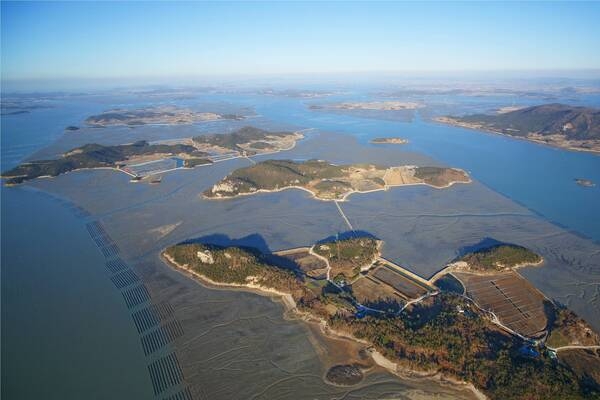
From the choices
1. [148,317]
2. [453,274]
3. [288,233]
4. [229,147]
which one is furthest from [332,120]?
[148,317]

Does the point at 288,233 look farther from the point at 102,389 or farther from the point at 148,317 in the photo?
the point at 102,389

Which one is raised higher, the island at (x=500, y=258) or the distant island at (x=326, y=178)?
the distant island at (x=326, y=178)

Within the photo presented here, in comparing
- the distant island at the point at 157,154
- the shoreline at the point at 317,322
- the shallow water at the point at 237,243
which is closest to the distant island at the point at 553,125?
the shallow water at the point at 237,243

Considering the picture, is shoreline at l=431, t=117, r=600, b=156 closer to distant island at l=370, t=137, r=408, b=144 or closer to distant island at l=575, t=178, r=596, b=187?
distant island at l=575, t=178, r=596, b=187

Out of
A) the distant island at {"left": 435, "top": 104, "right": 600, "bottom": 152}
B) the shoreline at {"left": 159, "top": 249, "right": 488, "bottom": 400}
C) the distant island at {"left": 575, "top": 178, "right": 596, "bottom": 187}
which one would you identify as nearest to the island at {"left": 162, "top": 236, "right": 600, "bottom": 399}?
the shoreline at {"left": 159, "top": 249, "right": 488, "bottom": 400}

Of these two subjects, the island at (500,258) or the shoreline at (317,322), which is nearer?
the shoreline at (317,322)

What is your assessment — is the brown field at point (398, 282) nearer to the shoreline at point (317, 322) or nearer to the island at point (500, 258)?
the island at point (500, 258)
